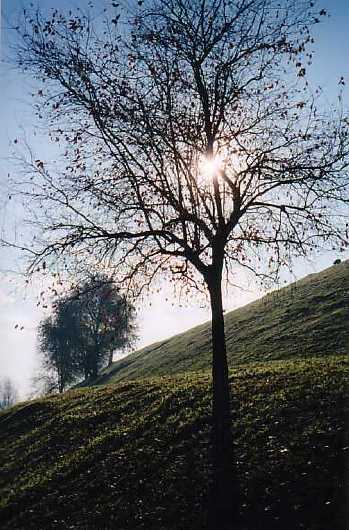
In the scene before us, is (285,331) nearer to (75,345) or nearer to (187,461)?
(187,461)

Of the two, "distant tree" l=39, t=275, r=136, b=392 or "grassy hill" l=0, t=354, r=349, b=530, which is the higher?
"distant tree" l=39, t=275, r=136, b=392

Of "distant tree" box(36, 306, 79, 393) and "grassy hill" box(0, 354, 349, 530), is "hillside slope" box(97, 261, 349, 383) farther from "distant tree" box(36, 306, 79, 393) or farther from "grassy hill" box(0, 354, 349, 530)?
"distant tree" box(36, 306, 79, 393)

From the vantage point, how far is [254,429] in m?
13.8

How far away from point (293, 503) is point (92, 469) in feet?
27.8

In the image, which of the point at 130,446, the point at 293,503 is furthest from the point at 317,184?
the point at 130,446

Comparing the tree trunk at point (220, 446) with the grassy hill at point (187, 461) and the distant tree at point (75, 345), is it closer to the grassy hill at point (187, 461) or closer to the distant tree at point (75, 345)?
the grassy hill at point (187, 461)

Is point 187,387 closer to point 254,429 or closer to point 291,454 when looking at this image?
point 254,429

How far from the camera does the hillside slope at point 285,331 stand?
32.0 m

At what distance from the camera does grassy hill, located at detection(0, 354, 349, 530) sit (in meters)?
10.3

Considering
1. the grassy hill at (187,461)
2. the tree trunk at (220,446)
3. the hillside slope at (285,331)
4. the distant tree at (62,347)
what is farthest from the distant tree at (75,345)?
the tree trunk at (220,446)

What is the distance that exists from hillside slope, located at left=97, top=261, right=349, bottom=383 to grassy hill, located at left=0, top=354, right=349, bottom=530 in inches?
398

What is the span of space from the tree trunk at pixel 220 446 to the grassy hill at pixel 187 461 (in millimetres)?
288

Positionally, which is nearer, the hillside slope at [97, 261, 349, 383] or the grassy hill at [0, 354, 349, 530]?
the grassy hill at [0, 354, 349, 530]

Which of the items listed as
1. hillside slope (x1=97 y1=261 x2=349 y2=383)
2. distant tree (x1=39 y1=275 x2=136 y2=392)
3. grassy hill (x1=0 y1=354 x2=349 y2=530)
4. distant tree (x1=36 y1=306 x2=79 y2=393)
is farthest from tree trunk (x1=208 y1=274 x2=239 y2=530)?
distant tree (x1=36 y1=306 x2=79 y2=393)
